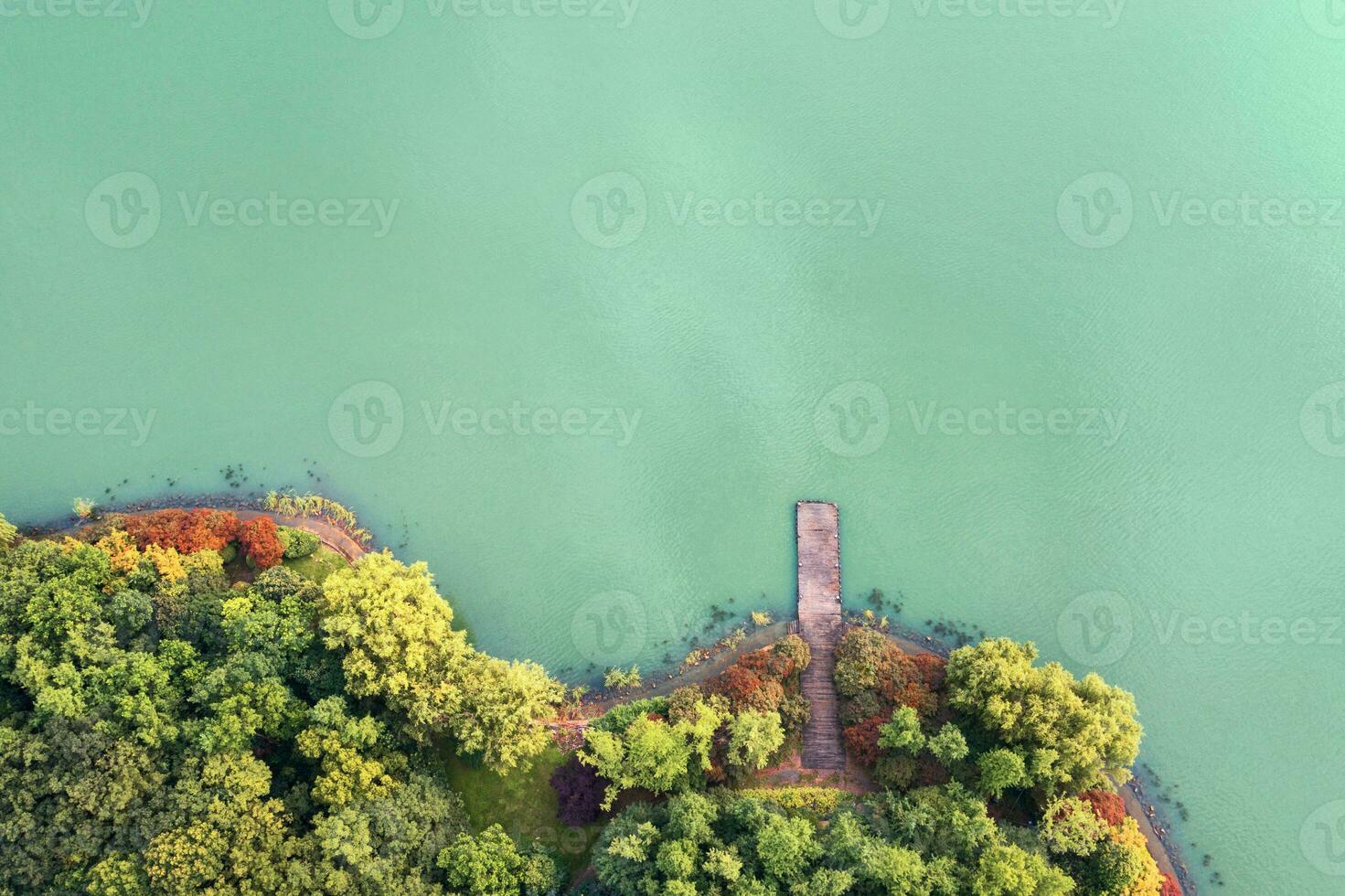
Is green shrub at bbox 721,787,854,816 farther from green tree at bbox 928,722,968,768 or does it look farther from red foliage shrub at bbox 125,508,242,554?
red foliage shrub at bbox 125,508,242,554

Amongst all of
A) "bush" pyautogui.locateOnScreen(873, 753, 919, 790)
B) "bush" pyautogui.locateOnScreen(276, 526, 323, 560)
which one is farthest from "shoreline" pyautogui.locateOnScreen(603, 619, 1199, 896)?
"bush" pyautogui.locateOnScreen(276, 526, 323, 560)

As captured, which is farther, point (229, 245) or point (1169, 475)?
point (229, 245)

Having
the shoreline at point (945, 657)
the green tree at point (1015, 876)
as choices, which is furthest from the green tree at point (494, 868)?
the green tree at point (1015, 876)

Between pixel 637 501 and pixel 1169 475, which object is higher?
pixel 1169 475

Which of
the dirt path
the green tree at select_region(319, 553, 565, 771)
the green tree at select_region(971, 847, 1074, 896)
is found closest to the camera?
the green tree at select_region(971, 847, 1074, 896)

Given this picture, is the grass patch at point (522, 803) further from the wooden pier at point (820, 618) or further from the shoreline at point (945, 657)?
the wooden pier at point (820, 618)

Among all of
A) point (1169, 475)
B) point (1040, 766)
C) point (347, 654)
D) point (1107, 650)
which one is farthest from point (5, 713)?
point (1169, 475)

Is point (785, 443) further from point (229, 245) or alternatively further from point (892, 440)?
point (229, 245)
